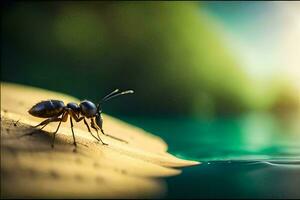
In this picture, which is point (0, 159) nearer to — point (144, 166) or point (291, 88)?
point (144, 166)

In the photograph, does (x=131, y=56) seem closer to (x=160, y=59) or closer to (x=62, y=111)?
(x=160, y=59)

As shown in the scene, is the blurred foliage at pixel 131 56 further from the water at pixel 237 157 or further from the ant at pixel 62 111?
the ant at pixel 62 111

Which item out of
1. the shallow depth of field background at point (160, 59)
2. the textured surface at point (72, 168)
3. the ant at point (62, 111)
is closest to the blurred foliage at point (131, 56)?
the shallow depth of field background at point (160, 59)

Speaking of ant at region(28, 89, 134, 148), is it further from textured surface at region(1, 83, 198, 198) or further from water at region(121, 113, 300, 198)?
water at region(121, 113, 300, 198)

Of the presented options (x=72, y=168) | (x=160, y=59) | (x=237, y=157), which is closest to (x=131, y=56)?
(x=160, y=59)

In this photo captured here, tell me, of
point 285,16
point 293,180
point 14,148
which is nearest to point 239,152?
point 293,180

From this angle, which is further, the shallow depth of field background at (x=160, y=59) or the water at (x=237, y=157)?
the shallow depth of field background at (x=160, y=59)
